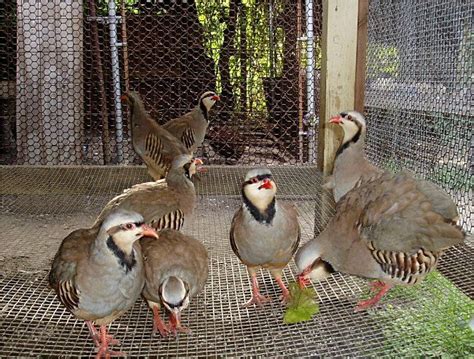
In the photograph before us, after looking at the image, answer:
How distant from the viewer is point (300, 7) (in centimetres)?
543

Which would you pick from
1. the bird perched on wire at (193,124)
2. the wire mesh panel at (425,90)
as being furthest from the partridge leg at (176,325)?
the bird perched on wire at (193,124)

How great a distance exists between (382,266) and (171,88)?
4258 millimetres

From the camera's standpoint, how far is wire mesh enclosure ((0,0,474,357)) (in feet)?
9.10

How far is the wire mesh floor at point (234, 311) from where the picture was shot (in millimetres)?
2609

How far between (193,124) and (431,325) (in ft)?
12.8

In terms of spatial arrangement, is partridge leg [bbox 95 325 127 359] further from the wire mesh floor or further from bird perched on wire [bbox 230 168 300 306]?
bird perched on wire [bbox 230 168 300 306]

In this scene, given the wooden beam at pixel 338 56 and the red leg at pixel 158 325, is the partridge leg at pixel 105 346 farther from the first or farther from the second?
the wooden beam at pixel 338 56

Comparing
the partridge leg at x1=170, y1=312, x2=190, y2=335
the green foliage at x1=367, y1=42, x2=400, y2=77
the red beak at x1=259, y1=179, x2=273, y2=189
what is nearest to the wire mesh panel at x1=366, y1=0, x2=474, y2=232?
the green foliage at x1=367, y1=42, x2=400, y2=77

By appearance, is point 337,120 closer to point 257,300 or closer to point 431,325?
point 257,300

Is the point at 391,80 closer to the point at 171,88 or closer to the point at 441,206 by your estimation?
the point at 441,206

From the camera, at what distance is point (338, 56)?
3691 millimetres

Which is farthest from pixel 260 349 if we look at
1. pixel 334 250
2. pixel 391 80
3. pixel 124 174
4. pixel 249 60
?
pixel 249 60

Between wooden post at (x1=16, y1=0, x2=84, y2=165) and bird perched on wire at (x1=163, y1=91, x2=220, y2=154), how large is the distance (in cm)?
99

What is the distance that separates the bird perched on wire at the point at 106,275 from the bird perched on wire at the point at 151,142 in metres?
2.56
